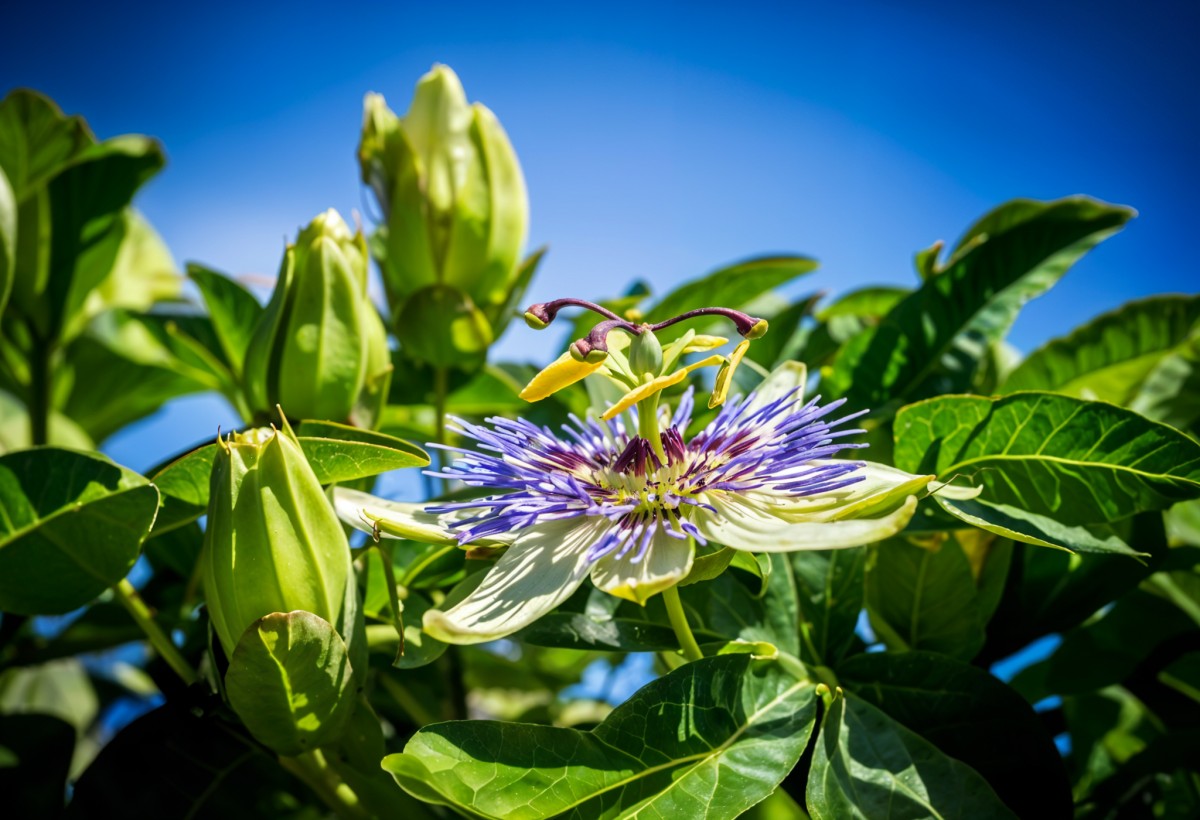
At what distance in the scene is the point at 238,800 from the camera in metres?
0.85

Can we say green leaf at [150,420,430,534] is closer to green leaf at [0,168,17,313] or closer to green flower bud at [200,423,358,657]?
green flower bud at [200,423,358,657]

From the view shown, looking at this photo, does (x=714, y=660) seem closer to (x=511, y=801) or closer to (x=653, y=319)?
(x=511, y=801)

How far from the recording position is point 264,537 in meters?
0.68

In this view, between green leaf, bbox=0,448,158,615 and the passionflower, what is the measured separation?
16 centimetres

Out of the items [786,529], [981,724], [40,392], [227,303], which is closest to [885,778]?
[981,724]

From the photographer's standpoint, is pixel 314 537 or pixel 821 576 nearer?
pixel 314 537

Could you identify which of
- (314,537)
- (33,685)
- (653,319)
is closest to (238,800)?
(314,537)

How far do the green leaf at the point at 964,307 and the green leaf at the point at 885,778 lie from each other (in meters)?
0.38

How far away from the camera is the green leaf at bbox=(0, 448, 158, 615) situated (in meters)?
0.75

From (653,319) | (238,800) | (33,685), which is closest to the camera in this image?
(238,800)

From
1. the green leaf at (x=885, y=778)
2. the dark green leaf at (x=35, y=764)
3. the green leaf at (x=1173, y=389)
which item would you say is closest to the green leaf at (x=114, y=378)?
the dark green leaf at (x=35, y=764)

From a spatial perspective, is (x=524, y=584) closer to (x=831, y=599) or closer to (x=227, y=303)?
(x=831, y=599)

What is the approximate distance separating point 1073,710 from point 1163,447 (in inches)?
19.6

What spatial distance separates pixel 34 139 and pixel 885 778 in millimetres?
1231
